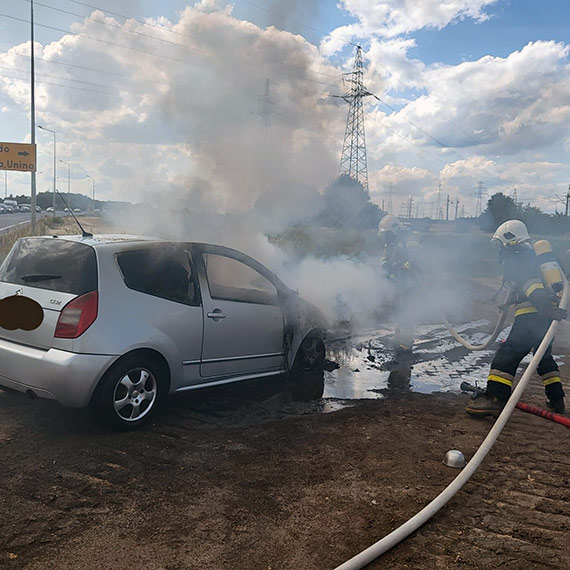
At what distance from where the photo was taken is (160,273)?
15.3 feet

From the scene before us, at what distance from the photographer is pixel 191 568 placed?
2.62m

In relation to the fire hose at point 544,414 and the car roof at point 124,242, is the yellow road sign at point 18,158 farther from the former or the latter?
the fire hose at point 544,414

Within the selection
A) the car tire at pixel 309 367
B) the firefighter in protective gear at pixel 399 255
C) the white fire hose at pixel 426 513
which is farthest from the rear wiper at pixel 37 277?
the firefighter in protective gear at pixel 399 255

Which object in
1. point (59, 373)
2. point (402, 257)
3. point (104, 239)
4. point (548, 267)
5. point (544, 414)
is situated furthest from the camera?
point (402, 257)

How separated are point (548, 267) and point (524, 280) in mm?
254

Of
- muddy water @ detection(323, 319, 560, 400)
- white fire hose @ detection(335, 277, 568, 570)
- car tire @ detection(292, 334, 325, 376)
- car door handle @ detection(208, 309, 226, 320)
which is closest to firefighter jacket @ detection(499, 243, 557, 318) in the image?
white fire hose @ detection(335, 277, 568, 570)

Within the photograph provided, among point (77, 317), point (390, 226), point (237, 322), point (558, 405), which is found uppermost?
point (390, 226)

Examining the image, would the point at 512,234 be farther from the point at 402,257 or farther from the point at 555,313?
the point at 402,257

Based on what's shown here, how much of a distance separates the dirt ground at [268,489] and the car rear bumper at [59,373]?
0.39 meters

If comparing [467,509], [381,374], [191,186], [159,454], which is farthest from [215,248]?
[191,186]

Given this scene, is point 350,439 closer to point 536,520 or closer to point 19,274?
point 536,520

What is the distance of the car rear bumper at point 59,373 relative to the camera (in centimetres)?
394

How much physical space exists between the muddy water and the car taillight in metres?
2.60

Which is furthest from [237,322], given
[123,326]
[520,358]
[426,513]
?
[520,358]
